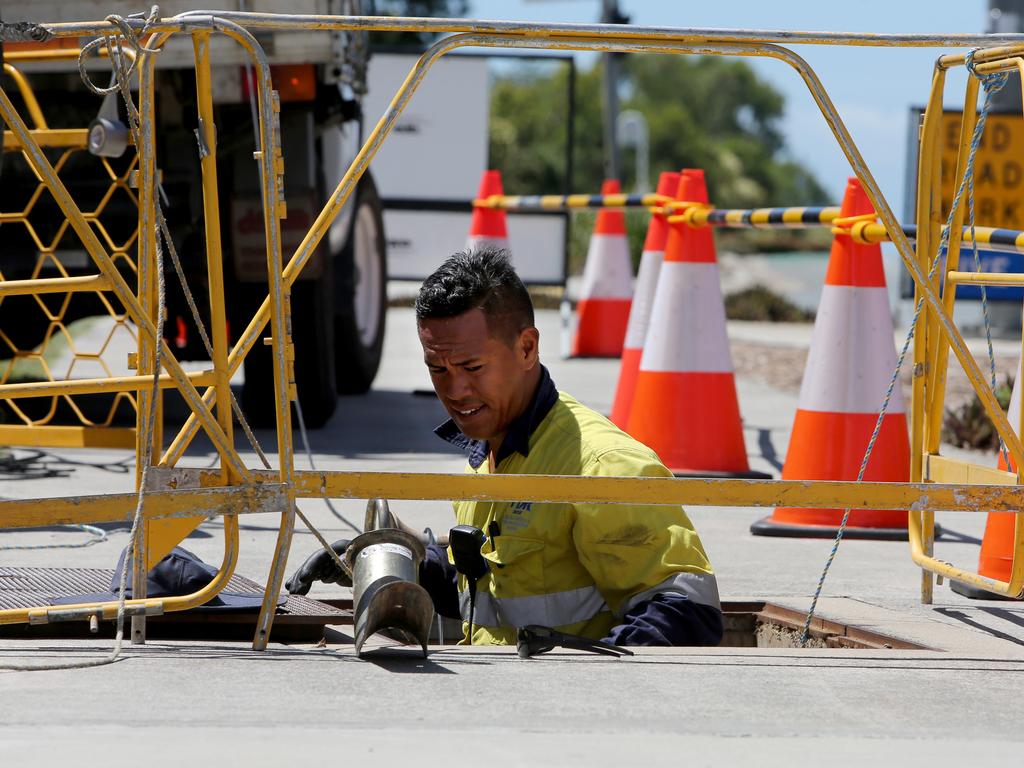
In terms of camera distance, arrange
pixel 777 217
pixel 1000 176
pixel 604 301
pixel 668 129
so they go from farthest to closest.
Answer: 1. pixel 668 129
2. pixel 604 301
3. pixel 1000 176
4. pixel 777 217

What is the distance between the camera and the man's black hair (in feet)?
11.2

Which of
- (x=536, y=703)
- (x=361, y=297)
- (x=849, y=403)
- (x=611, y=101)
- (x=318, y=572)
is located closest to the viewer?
(x=536, y=703)

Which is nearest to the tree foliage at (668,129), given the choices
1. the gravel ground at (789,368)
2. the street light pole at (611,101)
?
the street light pole at (611,101)

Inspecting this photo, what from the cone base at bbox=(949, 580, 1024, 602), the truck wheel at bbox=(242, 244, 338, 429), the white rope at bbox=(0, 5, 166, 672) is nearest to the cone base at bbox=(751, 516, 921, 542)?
the cone base at bbox=(949, 580, 1024, 602)

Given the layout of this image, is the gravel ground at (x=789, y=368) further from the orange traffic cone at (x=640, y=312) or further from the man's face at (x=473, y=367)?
the man's face at (x=473, y=367)

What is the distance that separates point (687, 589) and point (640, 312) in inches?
185

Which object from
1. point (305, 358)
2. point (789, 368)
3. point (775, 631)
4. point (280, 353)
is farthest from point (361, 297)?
point (280, 353)

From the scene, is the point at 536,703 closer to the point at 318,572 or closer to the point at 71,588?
the point at 318,572

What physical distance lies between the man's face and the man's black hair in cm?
2

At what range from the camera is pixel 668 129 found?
224 feet

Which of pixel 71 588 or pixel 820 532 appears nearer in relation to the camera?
pixel 71 588

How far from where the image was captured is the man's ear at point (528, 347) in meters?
3.44

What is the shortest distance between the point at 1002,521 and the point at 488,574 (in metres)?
1.73

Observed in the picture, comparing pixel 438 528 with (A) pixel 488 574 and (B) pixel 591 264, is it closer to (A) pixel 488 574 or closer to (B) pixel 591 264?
(A) pixel 488 574
